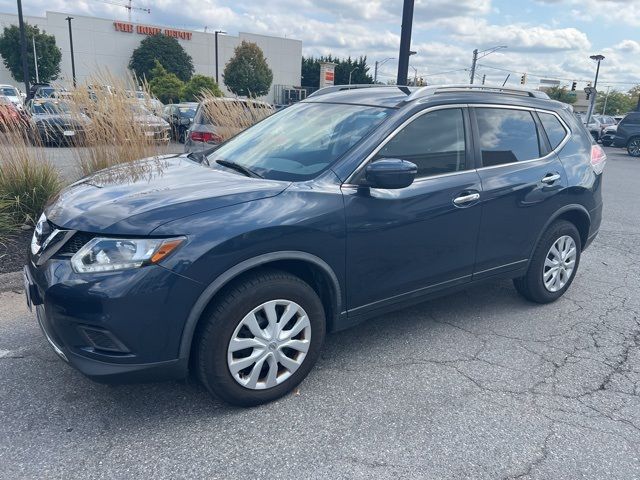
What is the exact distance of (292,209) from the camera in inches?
111

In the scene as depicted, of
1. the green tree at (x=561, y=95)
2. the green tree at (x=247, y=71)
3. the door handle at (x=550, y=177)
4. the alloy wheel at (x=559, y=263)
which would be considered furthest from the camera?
the green tree at (x=561, y=95)

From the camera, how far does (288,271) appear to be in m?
2.96

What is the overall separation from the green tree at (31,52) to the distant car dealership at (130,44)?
8.21 feet

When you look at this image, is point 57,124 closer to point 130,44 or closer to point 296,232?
point 296,232

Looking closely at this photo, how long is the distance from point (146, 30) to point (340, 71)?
22.7 metres

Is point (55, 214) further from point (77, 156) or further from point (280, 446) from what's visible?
point (77, 156)

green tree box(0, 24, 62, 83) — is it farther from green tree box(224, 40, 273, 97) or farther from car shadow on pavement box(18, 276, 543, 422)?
car shadow on pavement box(18, 276, 543, 422)

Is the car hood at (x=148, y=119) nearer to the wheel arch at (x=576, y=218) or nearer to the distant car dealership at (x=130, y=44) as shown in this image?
the wheel arch at (x=576, y=218)

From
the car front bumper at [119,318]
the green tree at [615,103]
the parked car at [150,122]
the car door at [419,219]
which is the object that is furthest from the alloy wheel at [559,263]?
the green tree at [615,103]

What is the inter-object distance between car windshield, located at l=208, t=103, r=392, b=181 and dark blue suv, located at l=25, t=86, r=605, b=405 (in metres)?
0.02

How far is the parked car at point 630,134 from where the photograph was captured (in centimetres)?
2116

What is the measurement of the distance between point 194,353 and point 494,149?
8.49 ft

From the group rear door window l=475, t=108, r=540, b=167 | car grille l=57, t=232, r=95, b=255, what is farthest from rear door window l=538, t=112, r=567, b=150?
car grille l=57, t=232, r=95, b=255

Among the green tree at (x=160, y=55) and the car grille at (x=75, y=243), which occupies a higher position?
the green tree at (x=160, y=55)
